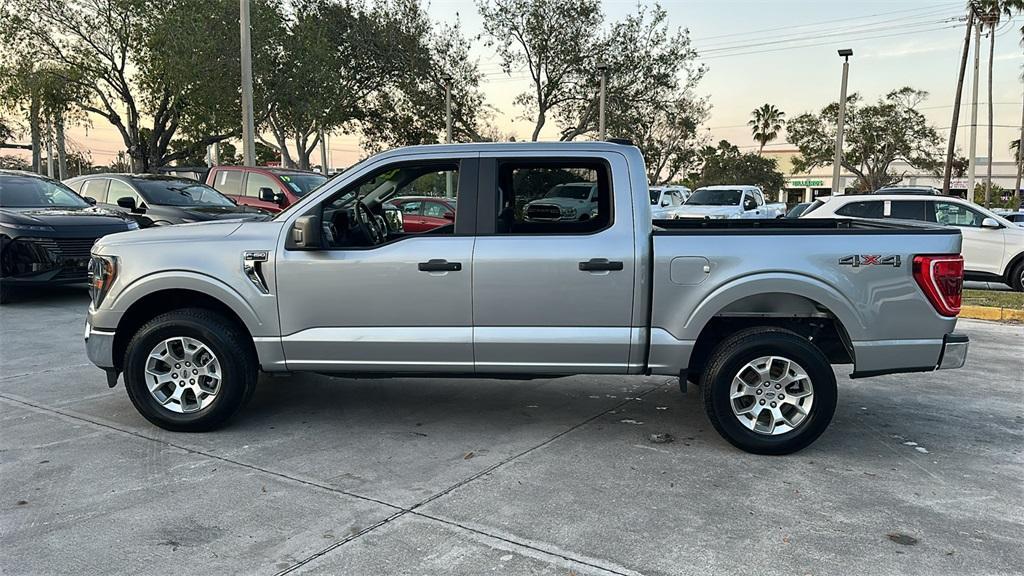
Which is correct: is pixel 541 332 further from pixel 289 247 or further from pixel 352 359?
pixel 289 247

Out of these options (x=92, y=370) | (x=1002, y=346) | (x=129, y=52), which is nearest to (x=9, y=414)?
(x=92, y=370)

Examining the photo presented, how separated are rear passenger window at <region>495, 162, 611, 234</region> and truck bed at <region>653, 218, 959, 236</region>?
45cm

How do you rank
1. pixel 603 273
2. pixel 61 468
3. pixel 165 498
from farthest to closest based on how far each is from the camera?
pixel 603 273 → pixel 61 468 → pixel 165 498

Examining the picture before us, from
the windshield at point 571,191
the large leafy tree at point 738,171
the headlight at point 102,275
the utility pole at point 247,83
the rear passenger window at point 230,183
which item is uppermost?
the large leafy tree at point 738,171

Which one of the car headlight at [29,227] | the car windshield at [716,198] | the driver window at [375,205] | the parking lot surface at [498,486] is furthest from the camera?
the car windshield at [716,198]

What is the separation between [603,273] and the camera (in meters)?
4.48

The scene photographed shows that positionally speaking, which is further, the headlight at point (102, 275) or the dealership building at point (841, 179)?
the dealership building at point (841, 179)

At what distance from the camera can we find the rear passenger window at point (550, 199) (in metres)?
4.69

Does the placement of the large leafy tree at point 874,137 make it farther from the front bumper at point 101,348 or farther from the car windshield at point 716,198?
the front bumper at point 101,348

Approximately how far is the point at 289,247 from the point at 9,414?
99.8 inches

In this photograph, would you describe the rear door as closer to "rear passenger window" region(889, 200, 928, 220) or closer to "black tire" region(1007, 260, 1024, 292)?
"rear passenger window" region(889, 200, 928, 220)

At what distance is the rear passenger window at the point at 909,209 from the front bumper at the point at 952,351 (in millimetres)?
8978

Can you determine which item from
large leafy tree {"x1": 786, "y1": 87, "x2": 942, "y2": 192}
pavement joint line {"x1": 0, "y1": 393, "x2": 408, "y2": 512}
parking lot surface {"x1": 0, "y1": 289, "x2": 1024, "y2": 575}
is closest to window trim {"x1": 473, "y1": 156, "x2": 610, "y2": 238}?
parking lot surface {"x1": 0, "y1": 289, "x2": 1024, "y2": 575}

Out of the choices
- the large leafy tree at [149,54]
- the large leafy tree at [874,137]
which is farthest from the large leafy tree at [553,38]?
the large leafy tree at [874,137]
